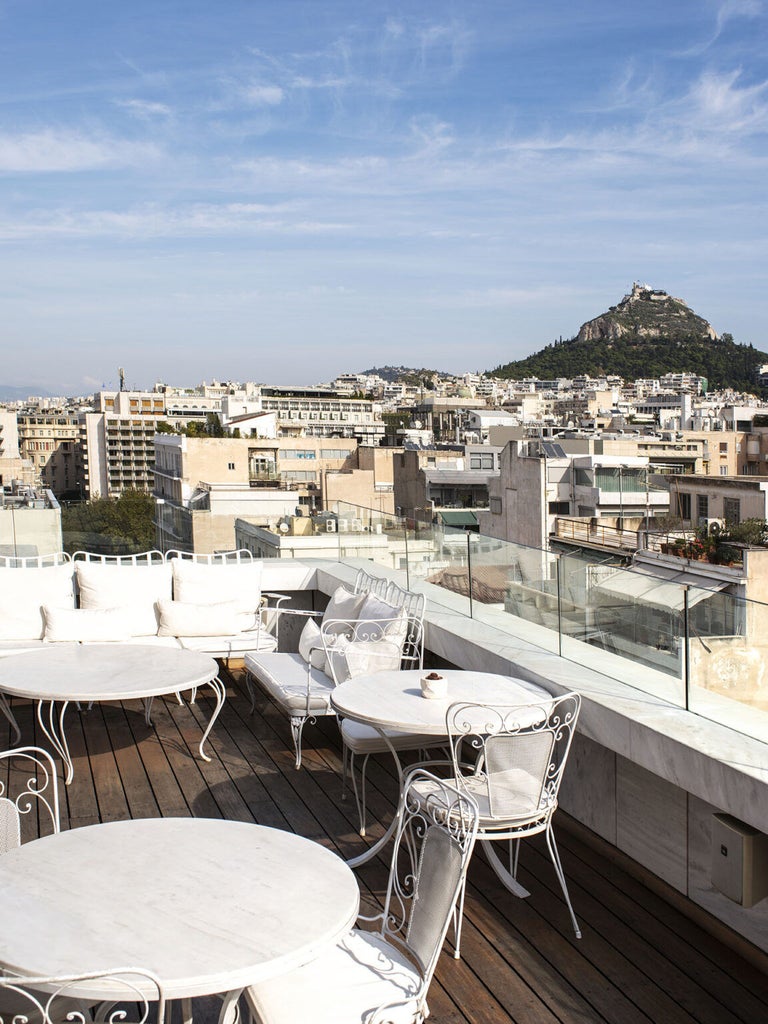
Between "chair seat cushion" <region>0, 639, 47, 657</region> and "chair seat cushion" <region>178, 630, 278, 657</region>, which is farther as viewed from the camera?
"chair seat cushion" <region>178, 630, 278, 657</region>

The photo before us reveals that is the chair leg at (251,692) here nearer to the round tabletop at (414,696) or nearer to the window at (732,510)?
the round tabletop at (414,696)

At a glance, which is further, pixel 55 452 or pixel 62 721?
pixel 55 452

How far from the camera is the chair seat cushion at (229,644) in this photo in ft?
18.4

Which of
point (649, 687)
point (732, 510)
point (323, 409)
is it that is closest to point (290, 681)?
point (649, 687)

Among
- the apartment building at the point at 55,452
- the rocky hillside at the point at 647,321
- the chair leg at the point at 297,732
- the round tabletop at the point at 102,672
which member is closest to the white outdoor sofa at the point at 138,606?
the round tabletop at the point at 102,672

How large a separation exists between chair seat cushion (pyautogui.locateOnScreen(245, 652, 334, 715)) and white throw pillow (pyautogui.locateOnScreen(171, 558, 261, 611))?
0.61m

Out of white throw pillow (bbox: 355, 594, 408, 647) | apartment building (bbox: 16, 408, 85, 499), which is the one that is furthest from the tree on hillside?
apartment building (bbox: 16, 408, 85, 499)

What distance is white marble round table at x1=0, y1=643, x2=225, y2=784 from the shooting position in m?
4.06

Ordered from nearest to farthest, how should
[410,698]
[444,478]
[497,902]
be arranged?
1. [497,902]
2. [410,698]
3. [444,478]

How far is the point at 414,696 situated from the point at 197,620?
2431mm

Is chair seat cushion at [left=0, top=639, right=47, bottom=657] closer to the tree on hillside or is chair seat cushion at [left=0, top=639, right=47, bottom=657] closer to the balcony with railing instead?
the tree on hillside

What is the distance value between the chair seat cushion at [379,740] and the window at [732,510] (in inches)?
1352

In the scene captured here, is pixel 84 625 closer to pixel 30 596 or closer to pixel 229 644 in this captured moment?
pixel 30 596

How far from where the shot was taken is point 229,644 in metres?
5.65
